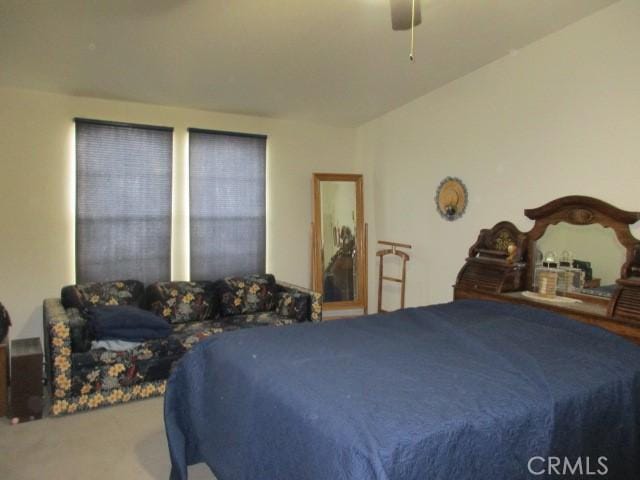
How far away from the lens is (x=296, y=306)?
4051 millimetres

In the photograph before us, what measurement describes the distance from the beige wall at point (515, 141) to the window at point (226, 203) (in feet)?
4.53

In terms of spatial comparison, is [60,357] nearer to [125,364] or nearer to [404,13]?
[125,364]

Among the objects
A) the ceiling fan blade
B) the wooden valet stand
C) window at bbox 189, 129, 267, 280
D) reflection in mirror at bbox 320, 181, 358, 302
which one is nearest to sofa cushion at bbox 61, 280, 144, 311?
window at bbox 189, 129, 267, 280

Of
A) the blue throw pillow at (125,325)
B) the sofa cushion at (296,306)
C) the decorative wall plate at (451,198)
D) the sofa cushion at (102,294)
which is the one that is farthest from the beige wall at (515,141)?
the sofa cushion at (102,294)

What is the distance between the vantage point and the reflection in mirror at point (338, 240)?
16.7 feet

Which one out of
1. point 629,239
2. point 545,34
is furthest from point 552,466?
point 545,34

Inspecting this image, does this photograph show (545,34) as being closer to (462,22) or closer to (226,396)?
(462,22)

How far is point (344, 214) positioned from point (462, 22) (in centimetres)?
260

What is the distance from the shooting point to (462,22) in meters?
2.90

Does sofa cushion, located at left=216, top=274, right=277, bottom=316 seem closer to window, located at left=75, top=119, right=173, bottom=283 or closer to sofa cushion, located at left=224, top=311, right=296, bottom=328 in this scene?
sofa cushion, located at left=224, top=311, right=296, bottom=328

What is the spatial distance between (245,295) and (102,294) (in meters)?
1.22

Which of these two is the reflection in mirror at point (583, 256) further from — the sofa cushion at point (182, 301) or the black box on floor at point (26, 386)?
the black box on floor at point (26, 386)

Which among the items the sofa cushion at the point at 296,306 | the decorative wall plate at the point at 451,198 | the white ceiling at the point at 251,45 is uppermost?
the white ceiling at the point at 251,45

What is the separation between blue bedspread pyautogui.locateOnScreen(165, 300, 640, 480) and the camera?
4.22 feet
